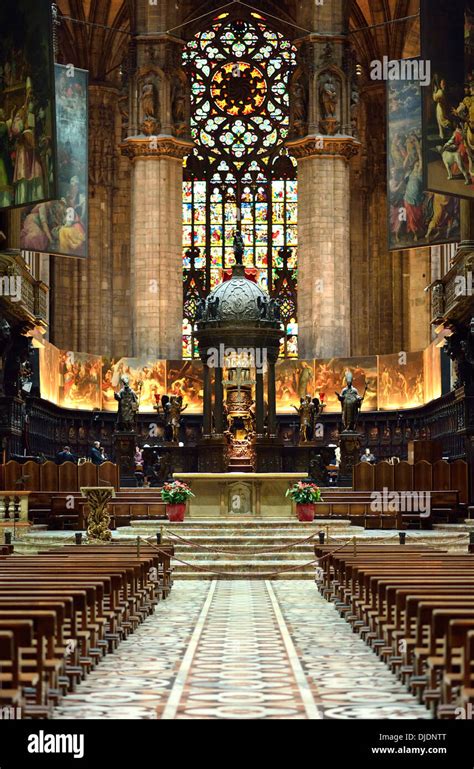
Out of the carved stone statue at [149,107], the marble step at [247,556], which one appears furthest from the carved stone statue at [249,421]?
the carved stone statue at [149,107]

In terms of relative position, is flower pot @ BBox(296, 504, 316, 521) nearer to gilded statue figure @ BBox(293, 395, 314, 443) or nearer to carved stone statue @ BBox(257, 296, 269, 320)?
carved stone statue @ BBox(257, 296, 269, 320)

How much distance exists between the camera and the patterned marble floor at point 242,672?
9148mm

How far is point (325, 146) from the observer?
45.2 metres

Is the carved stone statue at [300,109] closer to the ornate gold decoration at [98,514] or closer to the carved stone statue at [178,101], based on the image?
the carved stone statue at [178,101]

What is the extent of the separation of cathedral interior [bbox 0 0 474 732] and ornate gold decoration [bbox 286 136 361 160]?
0.10m

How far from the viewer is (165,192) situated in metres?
45.5

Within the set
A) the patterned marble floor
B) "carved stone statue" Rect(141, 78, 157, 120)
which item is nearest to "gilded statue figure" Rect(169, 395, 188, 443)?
"carved stone statue" Rect(141, 78, 157, 120)

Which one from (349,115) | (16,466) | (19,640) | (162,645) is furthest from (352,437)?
(19,640)

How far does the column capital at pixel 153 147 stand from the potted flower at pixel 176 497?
21369mm

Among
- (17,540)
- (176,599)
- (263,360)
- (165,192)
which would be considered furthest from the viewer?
(165,192)

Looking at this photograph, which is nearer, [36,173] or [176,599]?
[176,599]

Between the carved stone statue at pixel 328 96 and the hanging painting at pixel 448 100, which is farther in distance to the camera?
the carved stone statue at pixel 328 96

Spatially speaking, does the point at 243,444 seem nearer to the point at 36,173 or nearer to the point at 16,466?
the point at 16,466

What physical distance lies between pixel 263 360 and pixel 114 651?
2194 cm
